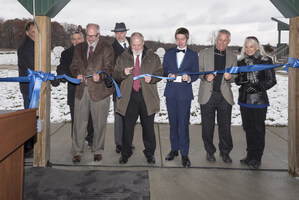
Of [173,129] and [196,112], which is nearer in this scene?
[173,129]

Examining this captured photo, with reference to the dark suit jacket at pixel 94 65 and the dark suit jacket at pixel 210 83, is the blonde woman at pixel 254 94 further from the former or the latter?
the dark suit jacket at pixel 94 65

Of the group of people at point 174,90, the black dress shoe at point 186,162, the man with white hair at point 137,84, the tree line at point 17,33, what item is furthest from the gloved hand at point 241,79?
the tree line at point 17,33

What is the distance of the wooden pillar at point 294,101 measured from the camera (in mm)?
4070

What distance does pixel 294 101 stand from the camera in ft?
13.6

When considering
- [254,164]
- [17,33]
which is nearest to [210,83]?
[254,164]

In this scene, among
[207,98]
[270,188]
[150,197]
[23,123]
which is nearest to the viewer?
[23,123]

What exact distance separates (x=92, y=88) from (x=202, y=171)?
202 cm

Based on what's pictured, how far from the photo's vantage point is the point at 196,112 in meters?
8.66

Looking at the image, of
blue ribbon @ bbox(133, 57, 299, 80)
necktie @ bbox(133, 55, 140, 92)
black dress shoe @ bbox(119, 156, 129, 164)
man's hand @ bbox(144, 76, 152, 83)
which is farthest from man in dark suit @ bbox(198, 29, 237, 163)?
black dress shoe @ bbox(119, 156, 129, 164)

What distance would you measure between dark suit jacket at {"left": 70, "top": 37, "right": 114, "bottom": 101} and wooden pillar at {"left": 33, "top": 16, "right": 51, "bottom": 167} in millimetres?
440

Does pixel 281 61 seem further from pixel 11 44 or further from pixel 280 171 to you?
pixel 11 44

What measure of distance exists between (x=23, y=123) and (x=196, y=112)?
22.1 feet

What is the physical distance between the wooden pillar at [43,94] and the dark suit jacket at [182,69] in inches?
69.6

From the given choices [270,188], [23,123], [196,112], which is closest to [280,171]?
[270,188]
